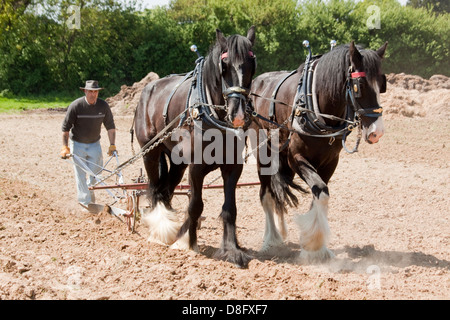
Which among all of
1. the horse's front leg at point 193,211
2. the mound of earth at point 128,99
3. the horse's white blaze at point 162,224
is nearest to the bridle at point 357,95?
the horse's front leg at point 193,211

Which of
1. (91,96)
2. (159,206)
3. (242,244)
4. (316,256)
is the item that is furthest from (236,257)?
(91,96)

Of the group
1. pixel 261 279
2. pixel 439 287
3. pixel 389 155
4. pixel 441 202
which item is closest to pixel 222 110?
pixel 261 279

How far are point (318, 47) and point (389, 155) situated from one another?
694 inches

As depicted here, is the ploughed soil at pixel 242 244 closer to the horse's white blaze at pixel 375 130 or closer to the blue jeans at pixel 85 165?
the blue jeans at pixel 85 165

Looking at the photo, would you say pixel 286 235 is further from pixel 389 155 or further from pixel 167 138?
pixel 389 155

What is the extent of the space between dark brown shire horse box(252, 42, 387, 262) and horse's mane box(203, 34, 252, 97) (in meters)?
0.51

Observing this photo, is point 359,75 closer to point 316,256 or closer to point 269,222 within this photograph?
point 316,256

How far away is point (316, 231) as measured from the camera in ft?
17.3

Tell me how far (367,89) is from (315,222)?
1.36 m

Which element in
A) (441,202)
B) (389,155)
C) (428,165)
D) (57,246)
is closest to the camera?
(57,246)

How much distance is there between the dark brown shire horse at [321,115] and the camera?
16.0 ft

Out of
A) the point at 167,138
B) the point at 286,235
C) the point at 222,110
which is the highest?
the point at 222,110

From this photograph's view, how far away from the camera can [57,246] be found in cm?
558
